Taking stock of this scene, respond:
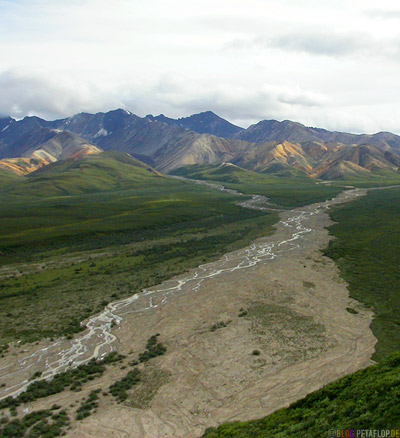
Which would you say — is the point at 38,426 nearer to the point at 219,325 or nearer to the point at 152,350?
the point at 152,350

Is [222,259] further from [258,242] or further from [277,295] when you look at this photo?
[277,295]

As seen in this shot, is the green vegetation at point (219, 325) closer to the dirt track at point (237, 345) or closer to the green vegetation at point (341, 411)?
the dirt track at point (237, 345)

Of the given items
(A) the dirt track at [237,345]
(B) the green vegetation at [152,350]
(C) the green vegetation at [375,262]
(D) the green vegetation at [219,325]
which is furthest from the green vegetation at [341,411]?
(D) the green vegetation at [219,325]

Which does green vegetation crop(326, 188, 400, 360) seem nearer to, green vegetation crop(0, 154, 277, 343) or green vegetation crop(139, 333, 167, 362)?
green vegetation crop(139, 333, 167, 362)

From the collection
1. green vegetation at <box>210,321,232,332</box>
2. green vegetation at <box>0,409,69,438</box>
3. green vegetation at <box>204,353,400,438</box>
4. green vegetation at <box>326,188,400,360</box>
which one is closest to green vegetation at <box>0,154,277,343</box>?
green vegetation at <box>0,409,69,438</box>

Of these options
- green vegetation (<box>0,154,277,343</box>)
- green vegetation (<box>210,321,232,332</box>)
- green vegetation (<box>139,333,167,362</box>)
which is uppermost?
green vegetation (<box>0,154,277,343</box>)

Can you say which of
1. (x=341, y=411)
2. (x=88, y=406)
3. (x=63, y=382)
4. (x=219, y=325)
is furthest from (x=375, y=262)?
(x=63, y=382)
